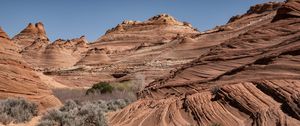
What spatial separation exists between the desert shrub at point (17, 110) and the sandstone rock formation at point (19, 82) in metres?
1.52

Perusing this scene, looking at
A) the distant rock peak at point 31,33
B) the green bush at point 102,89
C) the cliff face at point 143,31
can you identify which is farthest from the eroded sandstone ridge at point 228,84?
the distant rock peak at point 31,33

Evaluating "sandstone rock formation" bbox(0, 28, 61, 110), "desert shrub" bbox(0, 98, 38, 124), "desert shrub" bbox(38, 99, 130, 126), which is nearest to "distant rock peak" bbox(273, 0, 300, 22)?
"desert shrub" bbox(38, 99, 130, 126)

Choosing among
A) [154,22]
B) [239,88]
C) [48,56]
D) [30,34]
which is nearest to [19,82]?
[239,88]

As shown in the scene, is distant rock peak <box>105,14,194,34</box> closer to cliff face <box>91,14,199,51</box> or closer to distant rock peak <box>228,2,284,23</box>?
Result: cliff face <box>91,14,199,51</box>

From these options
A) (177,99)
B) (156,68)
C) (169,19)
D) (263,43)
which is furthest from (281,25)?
(169,19)

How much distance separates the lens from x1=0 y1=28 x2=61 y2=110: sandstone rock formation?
52.9ft

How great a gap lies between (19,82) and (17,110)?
10.9 ft

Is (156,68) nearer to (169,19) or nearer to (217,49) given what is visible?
(217,49)

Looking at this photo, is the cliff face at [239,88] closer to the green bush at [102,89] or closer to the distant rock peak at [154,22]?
the green bush at [102,89]

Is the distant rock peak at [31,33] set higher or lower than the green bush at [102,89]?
higher

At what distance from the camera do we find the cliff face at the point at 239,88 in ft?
27.7

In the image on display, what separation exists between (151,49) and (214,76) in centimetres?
5370

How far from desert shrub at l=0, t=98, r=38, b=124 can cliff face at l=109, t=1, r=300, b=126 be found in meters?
2.64

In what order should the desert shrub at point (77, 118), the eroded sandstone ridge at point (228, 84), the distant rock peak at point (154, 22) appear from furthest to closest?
the distant rock peak at point (154, 22), the desert shrub at point (77, 118), the eroded sandstone ridge at point (228, 84)
